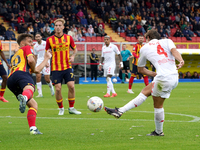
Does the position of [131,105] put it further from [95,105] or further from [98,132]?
[95,105]

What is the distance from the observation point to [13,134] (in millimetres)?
6387

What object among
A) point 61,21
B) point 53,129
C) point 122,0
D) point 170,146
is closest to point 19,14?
point 122,0

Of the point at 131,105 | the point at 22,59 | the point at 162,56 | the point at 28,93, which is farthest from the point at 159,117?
the point at 22,59

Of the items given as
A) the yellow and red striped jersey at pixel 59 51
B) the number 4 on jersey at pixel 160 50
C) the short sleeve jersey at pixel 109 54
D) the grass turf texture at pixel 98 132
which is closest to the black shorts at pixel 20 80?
the grass turf texture at pixel 98 132

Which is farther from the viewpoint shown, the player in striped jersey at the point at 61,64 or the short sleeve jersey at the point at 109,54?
the short sleeve jersey at the point at 109,54

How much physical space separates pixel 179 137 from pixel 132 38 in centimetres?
2685

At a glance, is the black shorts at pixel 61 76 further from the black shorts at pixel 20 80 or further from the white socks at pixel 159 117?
the white socks at pixel 159 117

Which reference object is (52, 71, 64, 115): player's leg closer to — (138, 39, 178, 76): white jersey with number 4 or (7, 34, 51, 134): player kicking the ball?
(7, 34, 51, 134): player kicking the ball

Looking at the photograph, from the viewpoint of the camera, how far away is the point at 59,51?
31.1 ft

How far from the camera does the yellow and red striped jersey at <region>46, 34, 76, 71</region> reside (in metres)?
9.39

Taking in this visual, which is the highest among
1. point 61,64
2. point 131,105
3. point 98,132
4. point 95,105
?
point 61,64

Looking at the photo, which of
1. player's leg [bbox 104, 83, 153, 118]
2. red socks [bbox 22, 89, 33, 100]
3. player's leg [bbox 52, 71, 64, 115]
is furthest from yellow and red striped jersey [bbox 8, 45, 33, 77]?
player's leg [bbox 52, 71, 64, 115]

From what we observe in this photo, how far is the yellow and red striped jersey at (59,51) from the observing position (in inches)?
370

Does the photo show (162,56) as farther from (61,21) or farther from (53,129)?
(61,21)
